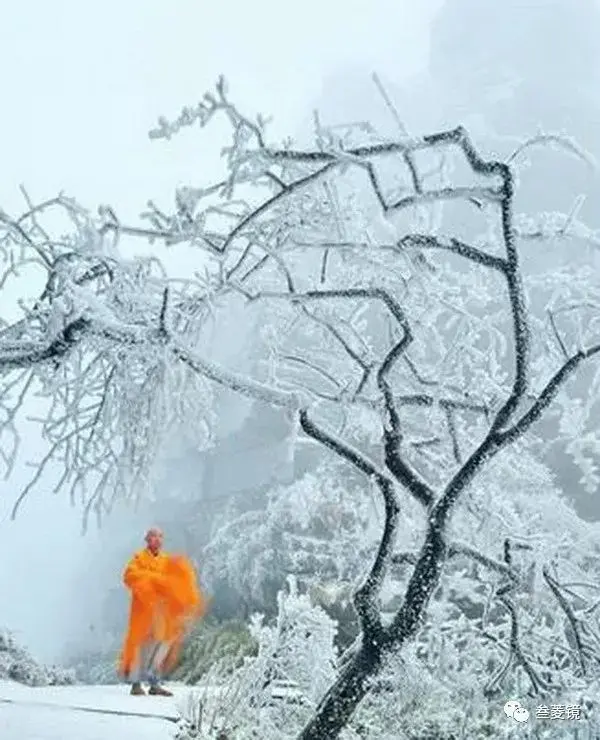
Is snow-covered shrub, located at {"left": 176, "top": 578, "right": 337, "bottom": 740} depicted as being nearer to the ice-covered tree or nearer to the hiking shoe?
the hiking shoe

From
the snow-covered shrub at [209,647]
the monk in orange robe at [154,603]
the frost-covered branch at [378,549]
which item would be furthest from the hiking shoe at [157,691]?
the frost-covered branch at [378,549]

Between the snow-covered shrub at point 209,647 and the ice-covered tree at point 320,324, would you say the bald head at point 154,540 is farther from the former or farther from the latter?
the snow-covered shrub at point 209,647

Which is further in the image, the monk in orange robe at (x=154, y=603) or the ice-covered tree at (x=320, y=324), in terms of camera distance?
the monk in orange robe at (x=154, y=603)

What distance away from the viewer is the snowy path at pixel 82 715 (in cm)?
609

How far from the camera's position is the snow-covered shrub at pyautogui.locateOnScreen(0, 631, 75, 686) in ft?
37.2

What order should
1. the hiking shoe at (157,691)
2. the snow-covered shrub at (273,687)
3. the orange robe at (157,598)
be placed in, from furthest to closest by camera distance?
the hiking shoe at (157,691) < the orange robe at (157,598) < the snow-covered shrub at (273,687)

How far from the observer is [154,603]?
8.58 m

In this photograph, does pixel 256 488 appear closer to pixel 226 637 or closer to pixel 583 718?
pixel 226 637

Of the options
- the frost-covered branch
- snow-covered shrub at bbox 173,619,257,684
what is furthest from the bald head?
the frost-covered branch

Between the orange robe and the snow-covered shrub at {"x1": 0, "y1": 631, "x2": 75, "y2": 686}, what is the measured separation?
338 cm

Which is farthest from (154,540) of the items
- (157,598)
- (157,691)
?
(157,691)

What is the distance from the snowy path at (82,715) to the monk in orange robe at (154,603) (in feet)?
1.33

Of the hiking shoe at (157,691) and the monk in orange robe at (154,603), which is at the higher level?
the monk in orange robe at (154,603)

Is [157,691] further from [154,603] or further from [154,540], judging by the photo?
[154,540]
